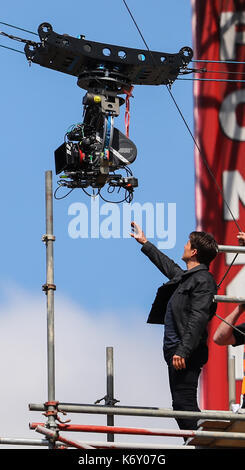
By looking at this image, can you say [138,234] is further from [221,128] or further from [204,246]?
[221,128]

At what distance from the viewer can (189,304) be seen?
12844mm

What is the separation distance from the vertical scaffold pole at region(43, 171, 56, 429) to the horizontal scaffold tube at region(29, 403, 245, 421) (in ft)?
0.38

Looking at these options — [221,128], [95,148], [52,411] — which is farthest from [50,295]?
[221,128]

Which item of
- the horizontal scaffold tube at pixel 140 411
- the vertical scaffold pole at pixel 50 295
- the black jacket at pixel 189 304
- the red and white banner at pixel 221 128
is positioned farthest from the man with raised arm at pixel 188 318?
the red and white banner at pixel 221 128

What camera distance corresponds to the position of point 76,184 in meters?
21.0

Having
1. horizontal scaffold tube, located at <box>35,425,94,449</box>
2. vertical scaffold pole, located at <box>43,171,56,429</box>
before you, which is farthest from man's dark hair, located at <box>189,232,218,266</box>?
horizontal scaffold tube, located at <box>35,425,94,449</box>

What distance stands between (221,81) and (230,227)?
9.43 feet

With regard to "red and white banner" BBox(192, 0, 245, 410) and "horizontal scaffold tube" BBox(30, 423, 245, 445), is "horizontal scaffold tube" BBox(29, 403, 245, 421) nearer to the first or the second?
"horizontal scaffold tube" BBox(30, 423, 245, 445)

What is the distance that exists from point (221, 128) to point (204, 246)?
13.0 m

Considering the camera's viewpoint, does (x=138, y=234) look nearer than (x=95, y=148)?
Yes

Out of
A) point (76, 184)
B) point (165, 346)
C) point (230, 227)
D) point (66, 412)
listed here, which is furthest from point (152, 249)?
point (230, 227)
